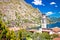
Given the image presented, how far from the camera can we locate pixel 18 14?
7.97 m

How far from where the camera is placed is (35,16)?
7875 millimetres

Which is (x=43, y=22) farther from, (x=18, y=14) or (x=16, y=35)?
(x=16, y=35)

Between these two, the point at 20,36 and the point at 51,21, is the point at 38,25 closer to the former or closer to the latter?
the point at 51,21

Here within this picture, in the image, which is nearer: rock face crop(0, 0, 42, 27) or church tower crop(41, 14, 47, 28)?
church tower crop(41, 14, 47, 28)

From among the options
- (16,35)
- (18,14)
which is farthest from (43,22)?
(16,35)

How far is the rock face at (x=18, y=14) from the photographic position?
6.97m

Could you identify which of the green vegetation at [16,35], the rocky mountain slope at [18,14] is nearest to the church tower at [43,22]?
the rocky mountain slope at [18,14]

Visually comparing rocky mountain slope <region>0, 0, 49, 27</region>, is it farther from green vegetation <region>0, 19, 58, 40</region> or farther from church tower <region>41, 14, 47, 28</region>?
green vegetation <region>0, 19, 58, 40</region>

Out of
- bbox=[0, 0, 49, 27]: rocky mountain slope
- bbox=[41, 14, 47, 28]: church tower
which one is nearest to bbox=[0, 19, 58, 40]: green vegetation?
bbox=[41, 14, 47, 28]: church tower

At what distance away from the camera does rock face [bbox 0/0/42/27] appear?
697 cm

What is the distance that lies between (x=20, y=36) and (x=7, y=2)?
13.9 ft

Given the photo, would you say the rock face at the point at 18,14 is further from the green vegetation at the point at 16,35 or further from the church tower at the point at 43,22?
the green vegetation at the point at 16,35

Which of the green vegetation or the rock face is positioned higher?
the rock face

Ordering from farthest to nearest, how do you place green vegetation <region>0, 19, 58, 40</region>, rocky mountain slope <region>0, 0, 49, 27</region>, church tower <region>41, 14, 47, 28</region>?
rocky mountain slope <region>0, 0, 49, 27</region>, church tower <region>41, 14, 47, 28</region>, green vegetation <region>0, 19, 58, 40</region>
